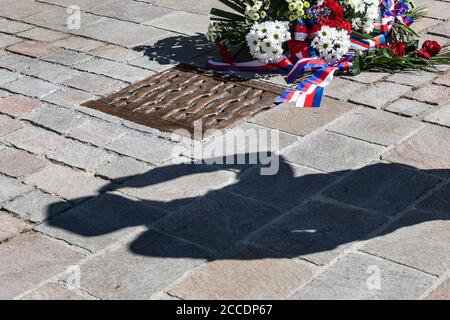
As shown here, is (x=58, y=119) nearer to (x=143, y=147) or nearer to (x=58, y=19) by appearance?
(x=143, y=147)

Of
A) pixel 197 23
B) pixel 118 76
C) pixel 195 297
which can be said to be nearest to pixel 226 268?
pixel 195 297

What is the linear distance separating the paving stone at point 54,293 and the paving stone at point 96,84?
A: 257cm

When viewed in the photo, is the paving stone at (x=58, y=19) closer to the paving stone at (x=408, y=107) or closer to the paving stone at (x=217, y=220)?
the paving stone at (x=408, y=107)

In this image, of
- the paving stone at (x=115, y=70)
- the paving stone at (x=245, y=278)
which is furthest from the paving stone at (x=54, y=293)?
the paving stone at (x=115, y=70)

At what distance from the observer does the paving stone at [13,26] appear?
820 cm

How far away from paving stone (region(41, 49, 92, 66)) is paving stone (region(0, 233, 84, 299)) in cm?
274

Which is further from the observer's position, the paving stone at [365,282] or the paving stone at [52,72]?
the paving stone at [52,72]

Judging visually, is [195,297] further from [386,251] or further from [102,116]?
[102,116]

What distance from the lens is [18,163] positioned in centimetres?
579

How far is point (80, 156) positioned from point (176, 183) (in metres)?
0.79

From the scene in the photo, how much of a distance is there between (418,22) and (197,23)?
2.04 meters

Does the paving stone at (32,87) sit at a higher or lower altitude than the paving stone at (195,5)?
lower

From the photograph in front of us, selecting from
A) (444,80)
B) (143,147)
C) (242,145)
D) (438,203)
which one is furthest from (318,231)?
(444,80)

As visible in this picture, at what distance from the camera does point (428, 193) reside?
207 inches
